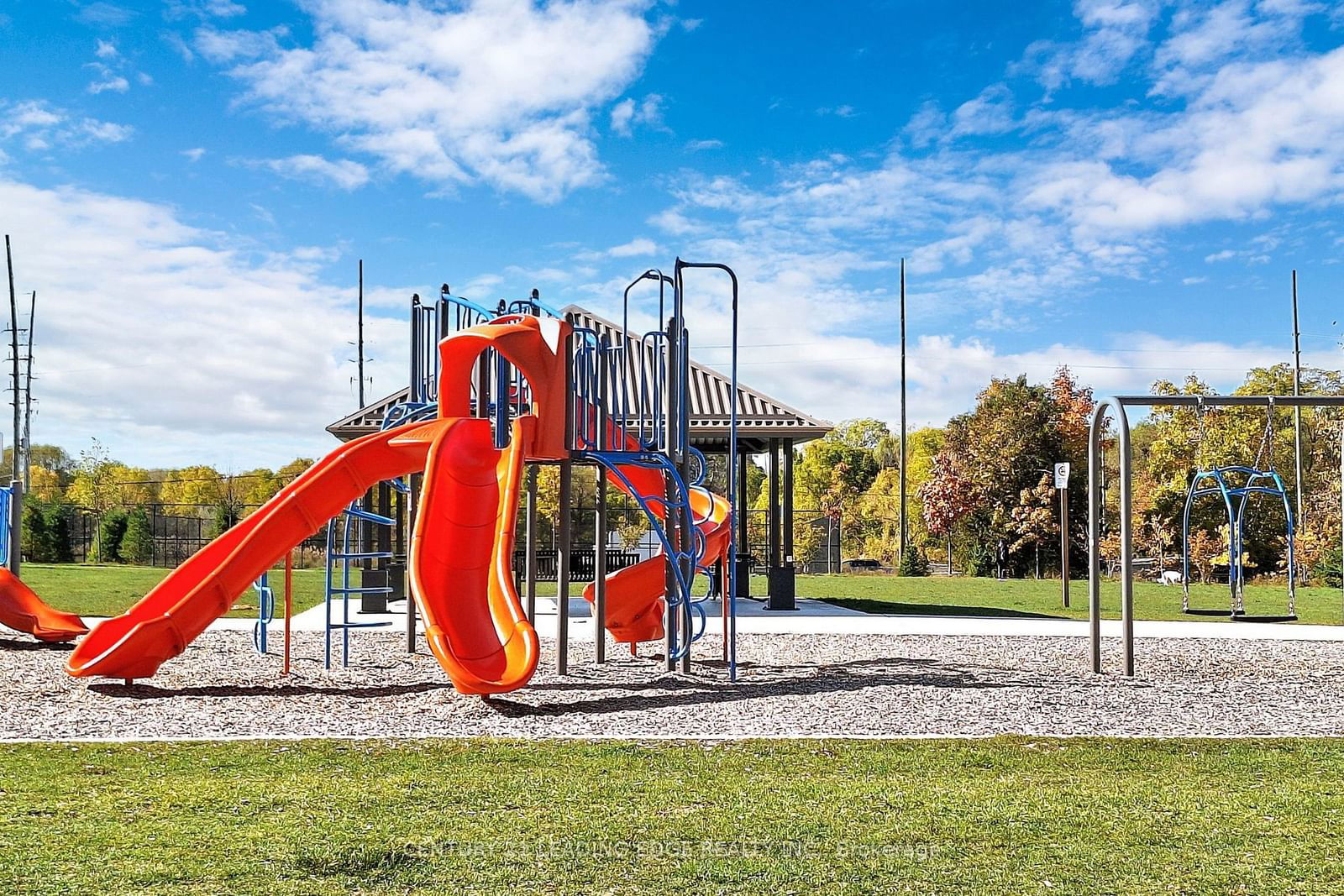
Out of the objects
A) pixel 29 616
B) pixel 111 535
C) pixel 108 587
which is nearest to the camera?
pixel 29 616

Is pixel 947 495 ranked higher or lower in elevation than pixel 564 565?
higher

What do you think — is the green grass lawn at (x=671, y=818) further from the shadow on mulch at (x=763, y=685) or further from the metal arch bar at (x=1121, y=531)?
the metal arch bar at (x=1121, y=531)

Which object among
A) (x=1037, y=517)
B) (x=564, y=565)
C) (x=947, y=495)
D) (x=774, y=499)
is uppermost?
(x=947, y=495)

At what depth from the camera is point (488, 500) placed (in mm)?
9445

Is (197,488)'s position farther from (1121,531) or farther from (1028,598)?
(1121,531)

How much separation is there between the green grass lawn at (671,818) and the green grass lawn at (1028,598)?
11.2m

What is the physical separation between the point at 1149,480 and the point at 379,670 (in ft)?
92.2

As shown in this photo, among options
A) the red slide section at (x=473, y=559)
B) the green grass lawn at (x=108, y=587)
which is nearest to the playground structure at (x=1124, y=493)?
the red slide section at (x=473, y=559)

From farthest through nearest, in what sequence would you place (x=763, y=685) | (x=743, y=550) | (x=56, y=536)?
(x=56, y=536) → (x=743, y=550) → (x=763, y=685)

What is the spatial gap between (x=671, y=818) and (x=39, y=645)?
9.47 meters

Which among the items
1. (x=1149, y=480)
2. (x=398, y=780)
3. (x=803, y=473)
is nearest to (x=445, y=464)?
(x=398, y=780)

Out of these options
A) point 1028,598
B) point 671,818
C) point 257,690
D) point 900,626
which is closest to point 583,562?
point 900,626

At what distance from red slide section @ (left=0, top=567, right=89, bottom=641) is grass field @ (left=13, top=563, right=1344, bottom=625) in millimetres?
3597

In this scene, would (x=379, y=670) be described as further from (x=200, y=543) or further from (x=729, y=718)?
(x=200, y=543)
